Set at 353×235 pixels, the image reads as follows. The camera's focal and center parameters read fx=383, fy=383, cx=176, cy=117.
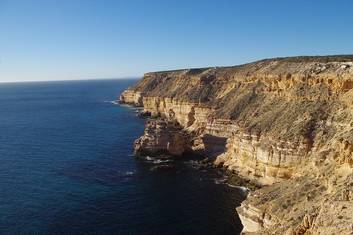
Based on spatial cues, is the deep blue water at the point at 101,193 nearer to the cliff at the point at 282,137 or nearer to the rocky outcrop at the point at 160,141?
the rocky outcrop at the point at 160,141

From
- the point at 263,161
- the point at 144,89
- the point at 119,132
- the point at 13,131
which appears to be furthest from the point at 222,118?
the point at 144,89

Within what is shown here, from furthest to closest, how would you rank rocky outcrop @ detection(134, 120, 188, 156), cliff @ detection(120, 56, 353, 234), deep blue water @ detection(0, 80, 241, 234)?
rocky outcrop @ detection(134, 120, 188, 156), deep blue water @ detection(0, 80, 241, 234), cliff @ detection(120, 56, 353, 234)

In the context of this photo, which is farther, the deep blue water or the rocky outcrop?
the rocky outcrop

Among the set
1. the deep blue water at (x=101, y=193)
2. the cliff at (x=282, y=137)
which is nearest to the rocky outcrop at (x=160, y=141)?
the cliff at (x=282, y=137)

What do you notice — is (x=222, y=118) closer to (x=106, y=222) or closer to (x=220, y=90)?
(x=220, y=90)

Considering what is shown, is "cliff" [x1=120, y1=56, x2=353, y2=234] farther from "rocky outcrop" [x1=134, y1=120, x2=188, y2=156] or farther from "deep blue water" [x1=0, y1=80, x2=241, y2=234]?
"deep blue water" [x1=0, y1=80, x2=241, y2=234]

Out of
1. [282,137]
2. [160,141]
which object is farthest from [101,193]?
[282,137]

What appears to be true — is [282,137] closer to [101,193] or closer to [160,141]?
[160,141]

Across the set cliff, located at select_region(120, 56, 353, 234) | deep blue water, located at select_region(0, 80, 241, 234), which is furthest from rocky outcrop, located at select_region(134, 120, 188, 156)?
deep blue water, located at select_region(0, 80, 241, 234)
